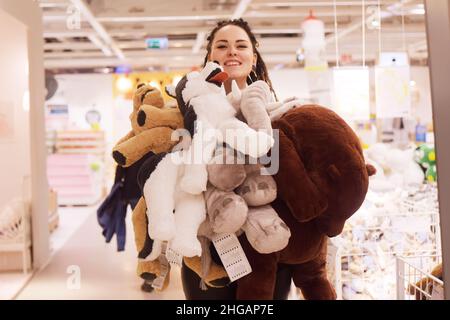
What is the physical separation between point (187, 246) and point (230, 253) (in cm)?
10

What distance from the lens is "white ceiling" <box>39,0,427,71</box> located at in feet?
4.83

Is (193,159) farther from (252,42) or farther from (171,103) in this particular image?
(252,42)

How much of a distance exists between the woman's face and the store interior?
113 millimetres

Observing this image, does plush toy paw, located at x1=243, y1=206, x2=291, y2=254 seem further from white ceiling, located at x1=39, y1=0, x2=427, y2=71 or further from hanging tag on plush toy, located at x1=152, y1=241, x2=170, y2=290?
white ceiling, located at x1=39, y1=0, x2=427, y2=71

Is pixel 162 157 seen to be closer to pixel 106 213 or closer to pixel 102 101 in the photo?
pixel 106 213

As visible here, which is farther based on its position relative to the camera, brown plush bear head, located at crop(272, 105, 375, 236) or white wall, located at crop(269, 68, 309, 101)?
white wall, located at crop(269, 68, 309, 101)

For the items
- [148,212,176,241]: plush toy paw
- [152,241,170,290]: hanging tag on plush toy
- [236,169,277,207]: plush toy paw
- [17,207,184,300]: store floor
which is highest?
[236,169,277,207]: plush toy paw

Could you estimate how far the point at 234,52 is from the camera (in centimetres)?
102

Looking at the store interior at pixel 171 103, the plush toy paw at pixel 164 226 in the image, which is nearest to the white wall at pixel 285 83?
the store interior at pixel 171 103

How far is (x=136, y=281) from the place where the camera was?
265cm

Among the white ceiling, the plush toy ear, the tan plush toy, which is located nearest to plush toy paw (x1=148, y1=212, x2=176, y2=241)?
the tan plush toy

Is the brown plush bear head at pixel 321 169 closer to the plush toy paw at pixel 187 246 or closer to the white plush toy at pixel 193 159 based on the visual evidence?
the white plush toy at pixel 193 159
